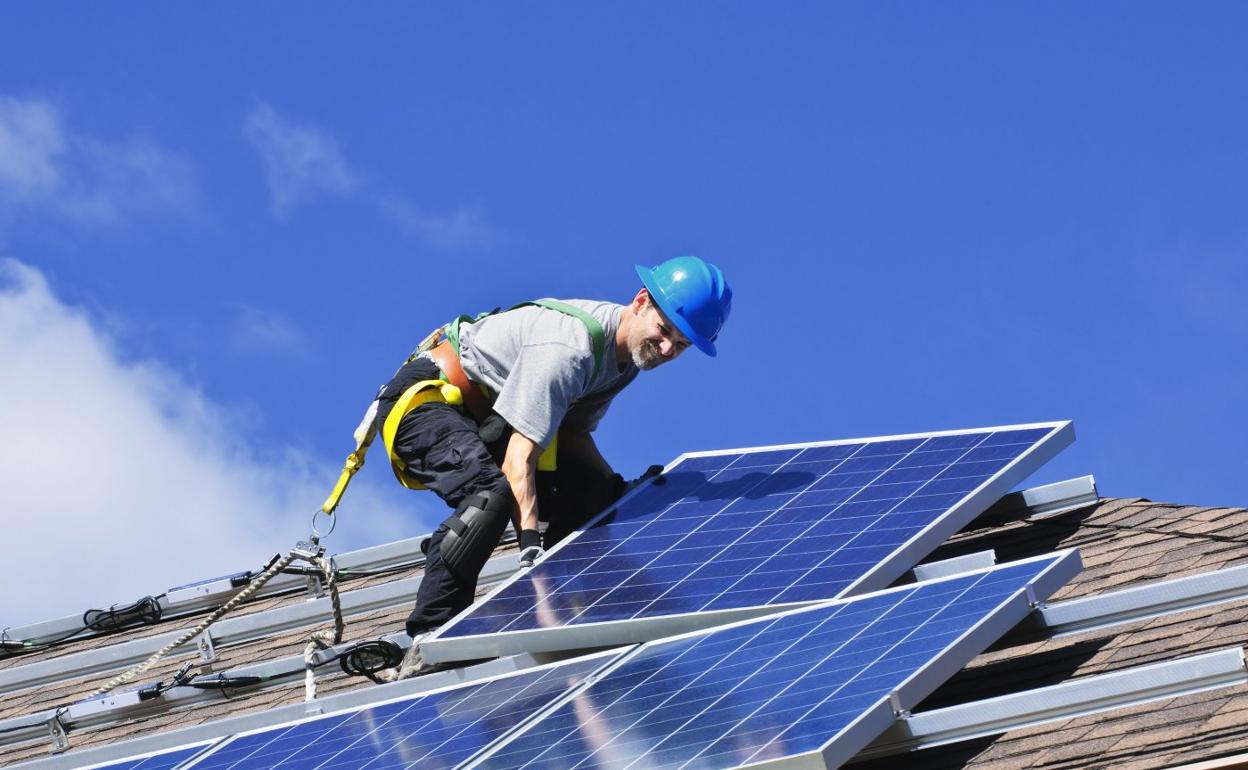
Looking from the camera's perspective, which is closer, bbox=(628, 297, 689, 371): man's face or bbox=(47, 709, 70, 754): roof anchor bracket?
bbox=(628, 297, 689, 371): man's face

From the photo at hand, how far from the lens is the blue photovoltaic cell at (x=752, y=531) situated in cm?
728

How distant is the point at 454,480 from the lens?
8.20 metres

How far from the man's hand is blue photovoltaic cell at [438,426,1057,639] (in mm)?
73

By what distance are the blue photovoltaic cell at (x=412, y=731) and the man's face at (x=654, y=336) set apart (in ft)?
6.06

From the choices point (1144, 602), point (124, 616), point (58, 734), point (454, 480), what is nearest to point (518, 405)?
point (454, 480)

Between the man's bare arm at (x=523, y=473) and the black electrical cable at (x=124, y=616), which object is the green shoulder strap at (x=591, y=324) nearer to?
the man's bare arm at (x=523, y=473)

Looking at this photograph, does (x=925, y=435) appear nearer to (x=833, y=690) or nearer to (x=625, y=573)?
(x=625, y=573)

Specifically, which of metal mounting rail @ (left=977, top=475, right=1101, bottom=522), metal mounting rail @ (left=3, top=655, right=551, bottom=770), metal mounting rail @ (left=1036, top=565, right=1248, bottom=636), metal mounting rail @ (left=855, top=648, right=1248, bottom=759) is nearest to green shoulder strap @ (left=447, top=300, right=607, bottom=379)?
metal mounting rail @ (left=3, top=655, right=551, bottom=770)

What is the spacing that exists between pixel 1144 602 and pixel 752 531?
182cm

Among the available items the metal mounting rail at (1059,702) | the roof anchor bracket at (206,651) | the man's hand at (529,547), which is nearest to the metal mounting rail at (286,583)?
the roof anchor bracket at (206,651)

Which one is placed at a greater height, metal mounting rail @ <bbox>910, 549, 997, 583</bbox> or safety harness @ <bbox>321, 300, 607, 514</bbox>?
safety harness @ <bbox>321, 300, 607, 514</bbox>

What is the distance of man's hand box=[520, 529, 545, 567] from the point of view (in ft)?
26.5

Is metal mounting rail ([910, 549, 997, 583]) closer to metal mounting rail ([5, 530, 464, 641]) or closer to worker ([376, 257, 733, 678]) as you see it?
worker ([376, 257, 733, 678])

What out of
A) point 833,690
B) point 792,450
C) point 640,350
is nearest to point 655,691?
point 833,690
